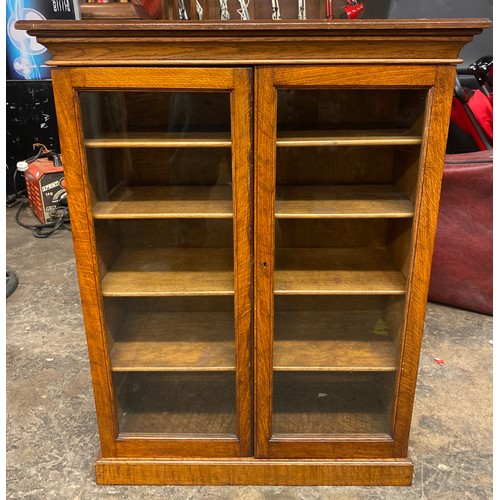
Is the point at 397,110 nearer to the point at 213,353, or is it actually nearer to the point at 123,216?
the point at 123,216

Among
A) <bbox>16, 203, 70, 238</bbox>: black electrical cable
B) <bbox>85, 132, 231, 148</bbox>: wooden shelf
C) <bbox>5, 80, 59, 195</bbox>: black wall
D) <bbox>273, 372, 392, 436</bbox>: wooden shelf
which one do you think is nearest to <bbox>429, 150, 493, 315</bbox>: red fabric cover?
<bbox>273, 372, 392, 436</bbox>: wooden shelf

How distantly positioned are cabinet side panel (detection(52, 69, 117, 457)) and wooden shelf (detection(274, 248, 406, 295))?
0.53 m

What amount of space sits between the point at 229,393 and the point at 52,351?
112 centimetres

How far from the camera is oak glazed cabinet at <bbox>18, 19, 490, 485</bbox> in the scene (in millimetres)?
1243

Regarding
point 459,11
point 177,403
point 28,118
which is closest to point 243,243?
point 177,403

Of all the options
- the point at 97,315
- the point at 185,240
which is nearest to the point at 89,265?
the point at 97,315

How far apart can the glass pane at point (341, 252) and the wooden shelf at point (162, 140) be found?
169 millimetres

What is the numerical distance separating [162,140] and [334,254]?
2.18ft

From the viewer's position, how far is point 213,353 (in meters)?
1.64

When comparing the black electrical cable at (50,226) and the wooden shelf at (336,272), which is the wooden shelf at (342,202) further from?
the black electrical cable at (50,226)

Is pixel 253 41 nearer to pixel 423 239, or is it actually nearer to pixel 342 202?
pixel 342 202

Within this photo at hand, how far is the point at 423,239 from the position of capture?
4.62 ft

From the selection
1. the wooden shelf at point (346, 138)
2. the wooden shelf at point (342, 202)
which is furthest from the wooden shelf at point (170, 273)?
the wooden shelf at point (346, 138)
